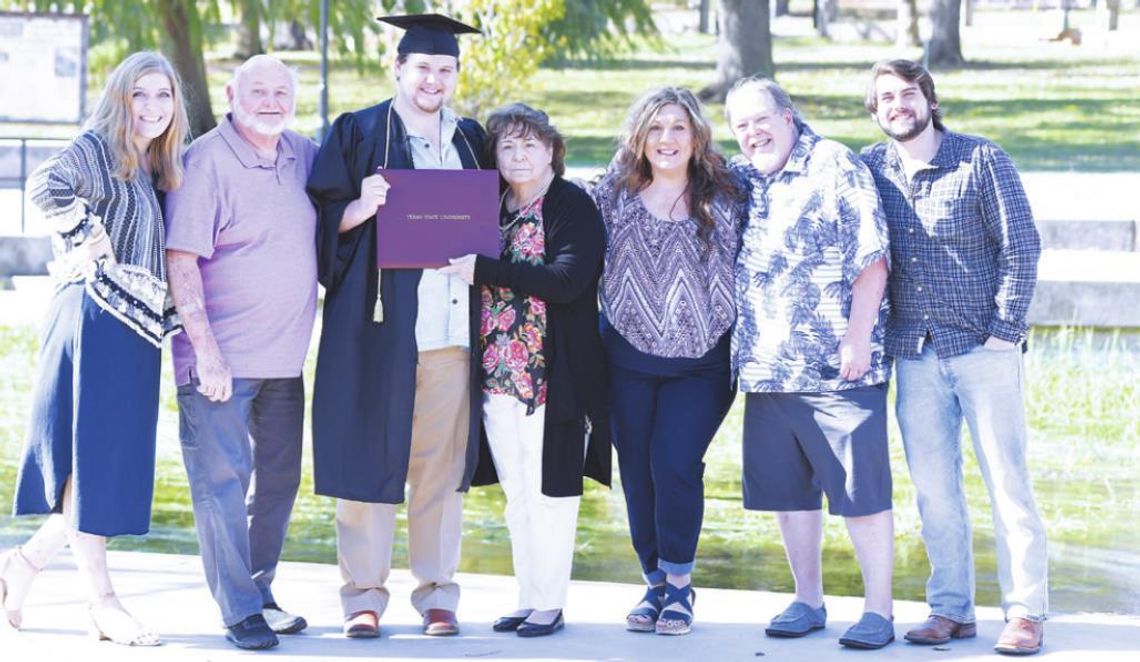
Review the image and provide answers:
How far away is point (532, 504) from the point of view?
5.81 meters

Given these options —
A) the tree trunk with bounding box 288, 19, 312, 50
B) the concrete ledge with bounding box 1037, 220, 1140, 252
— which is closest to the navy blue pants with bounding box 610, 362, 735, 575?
the concrete ledge with bounding box 1037, 220, 1140, 252

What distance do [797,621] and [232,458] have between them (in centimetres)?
182

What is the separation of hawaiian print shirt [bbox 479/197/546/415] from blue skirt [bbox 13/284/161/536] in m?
1.02

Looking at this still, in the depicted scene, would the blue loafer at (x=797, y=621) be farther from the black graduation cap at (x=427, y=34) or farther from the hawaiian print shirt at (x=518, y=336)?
the black graduation cap at (x=427, y=34)

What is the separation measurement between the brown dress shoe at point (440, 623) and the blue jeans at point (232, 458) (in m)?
0.53

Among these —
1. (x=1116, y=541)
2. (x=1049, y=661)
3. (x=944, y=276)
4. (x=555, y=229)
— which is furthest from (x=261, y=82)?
(x=1116, y=541)

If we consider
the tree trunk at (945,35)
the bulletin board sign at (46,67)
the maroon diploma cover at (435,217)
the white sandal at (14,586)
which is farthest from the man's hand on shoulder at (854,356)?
the tree trunk at (945,35)

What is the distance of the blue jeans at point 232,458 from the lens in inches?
217

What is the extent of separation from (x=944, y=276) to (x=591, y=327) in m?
1.09

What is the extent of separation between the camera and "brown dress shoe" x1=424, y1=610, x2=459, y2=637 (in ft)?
18.8

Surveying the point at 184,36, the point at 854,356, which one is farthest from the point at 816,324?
the point at 184,36

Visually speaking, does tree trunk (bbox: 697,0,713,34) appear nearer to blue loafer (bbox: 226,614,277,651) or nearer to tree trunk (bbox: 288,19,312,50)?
tree trunk (bbox: 288,19,312,50)

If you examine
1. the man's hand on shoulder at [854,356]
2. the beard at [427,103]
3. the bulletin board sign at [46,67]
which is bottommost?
the man's hand on shoulder at [854,356]

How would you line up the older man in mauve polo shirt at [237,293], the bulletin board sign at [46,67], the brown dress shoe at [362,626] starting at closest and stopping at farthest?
the older man in mauve polo shirt at [237,293] → the brown dress shoe at [362,626] → the bulletin board sign at [46,67]
